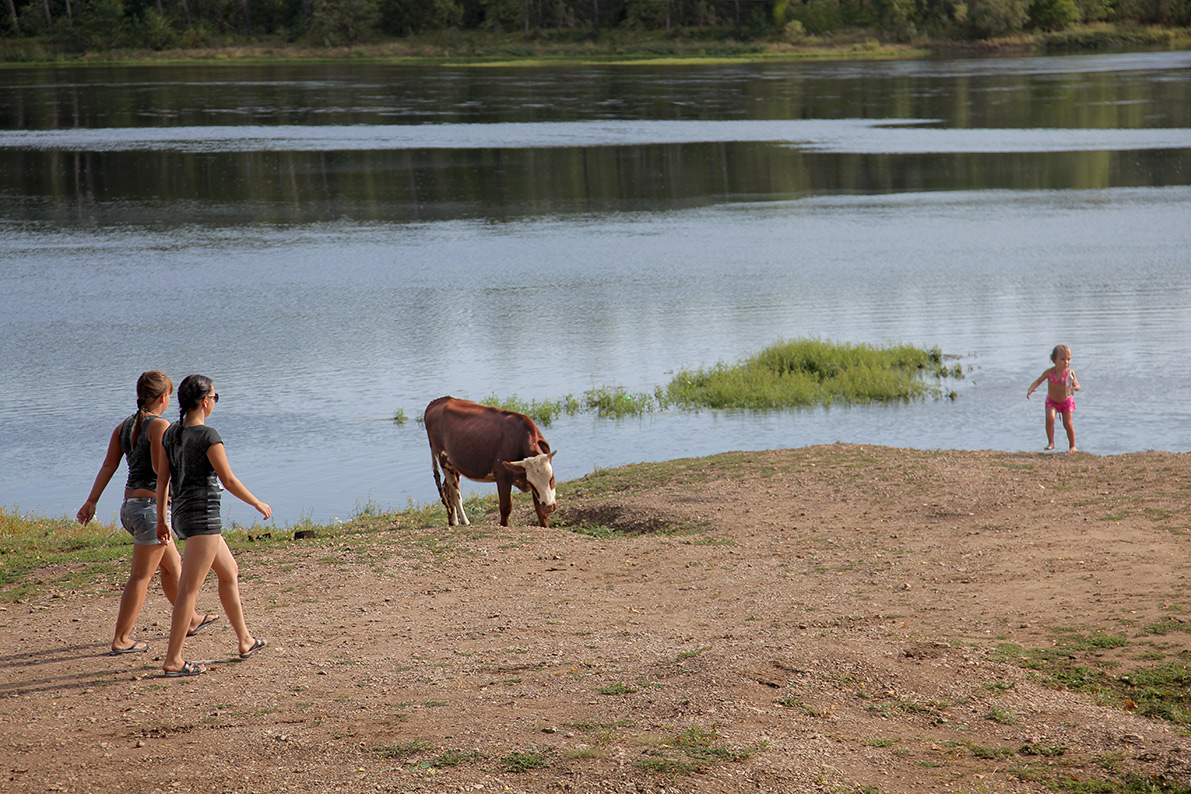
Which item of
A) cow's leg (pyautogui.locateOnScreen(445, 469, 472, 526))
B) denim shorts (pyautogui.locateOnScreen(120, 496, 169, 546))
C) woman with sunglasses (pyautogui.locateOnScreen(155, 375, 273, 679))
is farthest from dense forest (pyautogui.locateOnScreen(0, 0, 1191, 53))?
woman with sunglasses (pyautogui.locateOnScreen(155, 375, 273, 679))

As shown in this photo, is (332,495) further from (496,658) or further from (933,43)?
(933,43)

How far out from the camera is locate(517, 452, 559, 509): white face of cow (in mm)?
11930

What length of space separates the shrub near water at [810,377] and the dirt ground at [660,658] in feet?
23.6

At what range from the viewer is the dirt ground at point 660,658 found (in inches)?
248

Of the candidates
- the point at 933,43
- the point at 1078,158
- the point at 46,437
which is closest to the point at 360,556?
the point at 46,437

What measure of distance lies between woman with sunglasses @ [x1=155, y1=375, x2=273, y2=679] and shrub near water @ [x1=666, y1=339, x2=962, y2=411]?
1323 cm

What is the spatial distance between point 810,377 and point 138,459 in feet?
Answer: 49.3

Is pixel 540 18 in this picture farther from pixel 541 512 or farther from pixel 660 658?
pixel 660 658

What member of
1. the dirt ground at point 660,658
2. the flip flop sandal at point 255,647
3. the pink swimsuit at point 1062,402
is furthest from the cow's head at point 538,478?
the pink swimsuit at point 1062,402

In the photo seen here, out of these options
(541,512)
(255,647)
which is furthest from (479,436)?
(255,647)

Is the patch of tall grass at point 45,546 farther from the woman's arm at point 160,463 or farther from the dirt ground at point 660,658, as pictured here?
the woman's arm at point 160,463

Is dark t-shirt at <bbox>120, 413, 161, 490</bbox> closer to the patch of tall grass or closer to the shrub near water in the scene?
the patch of tall grass

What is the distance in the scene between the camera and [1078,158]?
47406mm

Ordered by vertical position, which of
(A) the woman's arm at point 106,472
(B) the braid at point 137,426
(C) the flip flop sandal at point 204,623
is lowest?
(C) the flip flop sandal at point 204,623
